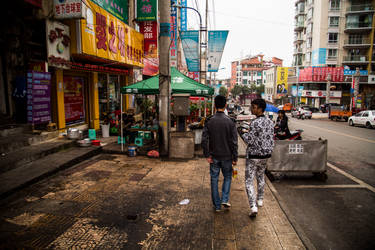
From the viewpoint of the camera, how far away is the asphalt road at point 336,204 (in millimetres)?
3973

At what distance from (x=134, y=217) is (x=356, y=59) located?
187ft

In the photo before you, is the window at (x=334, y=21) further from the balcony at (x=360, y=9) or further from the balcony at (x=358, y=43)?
the balcony at (x=358, y=43)

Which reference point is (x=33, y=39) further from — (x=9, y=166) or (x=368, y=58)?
(x=368, y=58)

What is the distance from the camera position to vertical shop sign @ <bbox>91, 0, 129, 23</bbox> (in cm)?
1155

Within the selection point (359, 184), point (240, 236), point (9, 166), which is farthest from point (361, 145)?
point (9, 166)

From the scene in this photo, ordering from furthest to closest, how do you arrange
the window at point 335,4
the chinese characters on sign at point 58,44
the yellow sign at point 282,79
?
the yellow sign at point 282,79
the window at point 335,4
the chinese characters on sign at point 58,44

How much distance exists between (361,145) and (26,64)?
51.4 feet

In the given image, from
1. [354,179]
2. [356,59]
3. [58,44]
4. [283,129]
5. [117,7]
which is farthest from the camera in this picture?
[356,59]

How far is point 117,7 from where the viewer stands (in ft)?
42.3

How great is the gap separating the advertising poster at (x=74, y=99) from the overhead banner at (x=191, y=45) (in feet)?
21.1

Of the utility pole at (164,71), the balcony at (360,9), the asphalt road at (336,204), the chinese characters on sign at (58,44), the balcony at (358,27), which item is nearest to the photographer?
the asphalt road at (336,204)

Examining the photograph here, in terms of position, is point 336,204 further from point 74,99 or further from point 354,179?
Answer: point 74,99

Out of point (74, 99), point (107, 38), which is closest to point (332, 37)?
point (107, 38)

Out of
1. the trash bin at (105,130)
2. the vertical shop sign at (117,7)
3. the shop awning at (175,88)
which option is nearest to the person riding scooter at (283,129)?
the shop awning at (175,88)
